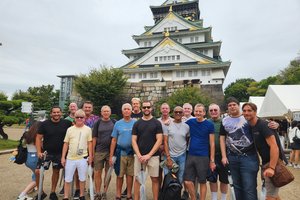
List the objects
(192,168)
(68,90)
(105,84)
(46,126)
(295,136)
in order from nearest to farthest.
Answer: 1. (192,168)
2. (46,126)
3. (295,136)
4. (105,84)
5. (68,90)

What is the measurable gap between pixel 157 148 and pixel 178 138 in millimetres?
431

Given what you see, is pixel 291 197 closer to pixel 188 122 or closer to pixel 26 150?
pixel 188 122

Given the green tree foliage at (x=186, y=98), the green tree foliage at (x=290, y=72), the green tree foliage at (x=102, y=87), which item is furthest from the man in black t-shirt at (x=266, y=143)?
the green tree foliage at (x=290, y=72)

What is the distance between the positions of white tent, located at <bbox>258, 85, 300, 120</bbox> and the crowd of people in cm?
637

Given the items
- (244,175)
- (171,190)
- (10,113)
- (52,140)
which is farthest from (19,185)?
(10,113)

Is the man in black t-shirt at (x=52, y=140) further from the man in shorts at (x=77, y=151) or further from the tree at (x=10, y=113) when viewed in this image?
the tree at (x=10, y=113)

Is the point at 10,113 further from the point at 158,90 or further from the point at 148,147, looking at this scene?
the point at 158,90

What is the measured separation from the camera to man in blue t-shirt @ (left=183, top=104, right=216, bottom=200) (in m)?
3.62

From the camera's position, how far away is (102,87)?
20.6 meters

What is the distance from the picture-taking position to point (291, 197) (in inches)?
178

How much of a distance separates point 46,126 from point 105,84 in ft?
54.8

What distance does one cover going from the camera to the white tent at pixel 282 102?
891cm

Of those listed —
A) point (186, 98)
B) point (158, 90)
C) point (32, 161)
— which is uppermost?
point (158, 90)

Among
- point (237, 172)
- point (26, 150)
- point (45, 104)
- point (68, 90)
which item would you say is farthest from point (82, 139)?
point (45, 104)
